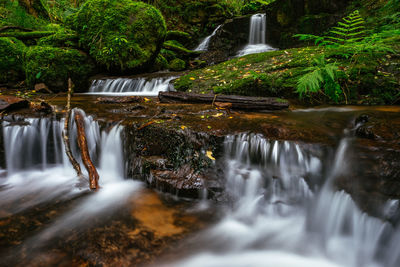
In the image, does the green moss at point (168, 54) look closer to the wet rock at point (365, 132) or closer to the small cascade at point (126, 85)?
the small cascade at point (126, 85)

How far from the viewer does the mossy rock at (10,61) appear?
7.65 metres

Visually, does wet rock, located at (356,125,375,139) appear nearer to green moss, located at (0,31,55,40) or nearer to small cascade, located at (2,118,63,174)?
small cascade, located at (2,118,63,174)

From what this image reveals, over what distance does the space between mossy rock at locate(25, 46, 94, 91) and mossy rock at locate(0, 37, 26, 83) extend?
914 millimetres

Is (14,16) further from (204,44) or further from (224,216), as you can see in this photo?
(224,216)

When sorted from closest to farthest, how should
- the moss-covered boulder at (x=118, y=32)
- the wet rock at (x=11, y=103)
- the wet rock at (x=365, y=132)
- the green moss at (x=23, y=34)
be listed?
the wet rock at (x=365, y=132) < the wet rock at (x=11, y=103) < the moss-covered boulder at (x=118, y=32) < the green moss at (x=23, y=34)

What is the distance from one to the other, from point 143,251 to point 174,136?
1.45 m

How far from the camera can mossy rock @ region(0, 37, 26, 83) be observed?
7.65 meters

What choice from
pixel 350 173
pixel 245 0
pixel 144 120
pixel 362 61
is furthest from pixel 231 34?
pixel 350 173

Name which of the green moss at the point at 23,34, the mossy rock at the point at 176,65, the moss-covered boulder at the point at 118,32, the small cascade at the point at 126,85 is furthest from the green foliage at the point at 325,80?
the green moss at the point at 23,34

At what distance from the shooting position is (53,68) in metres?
7.11

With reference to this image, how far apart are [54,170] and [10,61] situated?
256 inches

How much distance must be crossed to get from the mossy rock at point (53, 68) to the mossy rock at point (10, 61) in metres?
0.91

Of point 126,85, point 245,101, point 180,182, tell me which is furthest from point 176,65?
point 180,182

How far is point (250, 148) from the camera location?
2.89m
